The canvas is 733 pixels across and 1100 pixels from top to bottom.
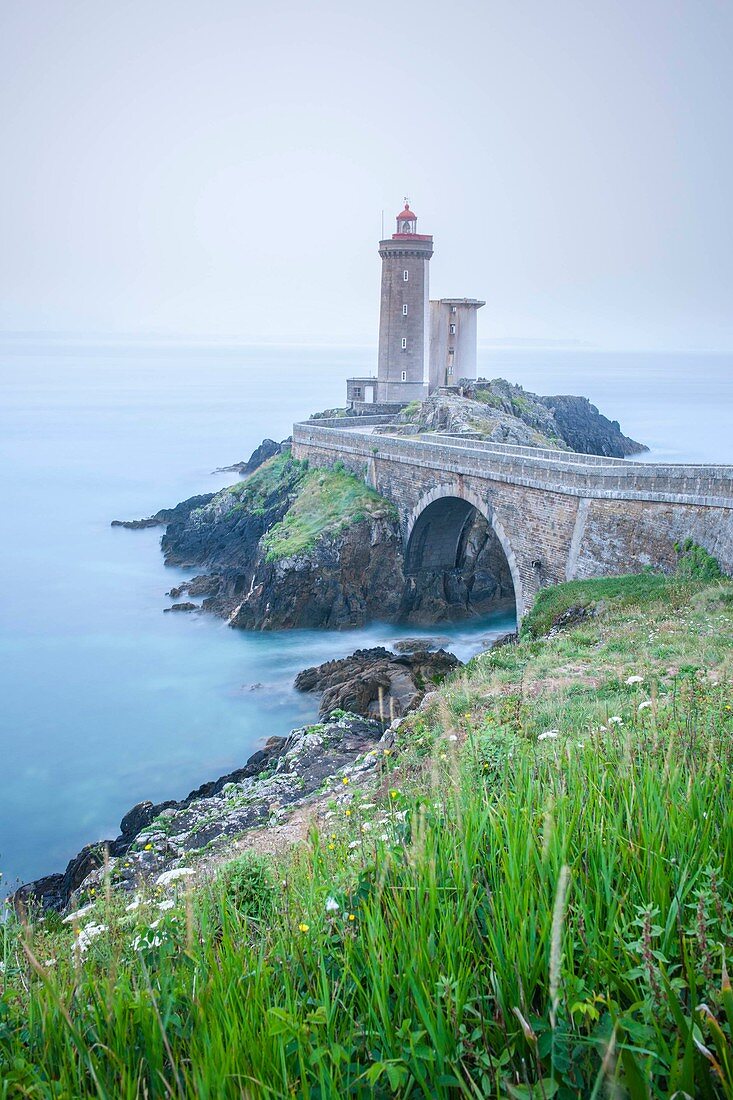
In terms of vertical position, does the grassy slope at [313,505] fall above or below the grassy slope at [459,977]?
below

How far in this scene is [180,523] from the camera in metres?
42.8

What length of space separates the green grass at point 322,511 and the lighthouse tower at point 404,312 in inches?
560

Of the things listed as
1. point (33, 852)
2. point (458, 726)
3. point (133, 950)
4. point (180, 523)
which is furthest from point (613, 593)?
point (180, 523)

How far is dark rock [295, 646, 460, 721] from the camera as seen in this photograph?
1728cm

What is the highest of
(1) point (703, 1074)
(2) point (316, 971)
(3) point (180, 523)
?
(1) point (703, 1074)

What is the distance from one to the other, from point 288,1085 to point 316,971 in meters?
0.67

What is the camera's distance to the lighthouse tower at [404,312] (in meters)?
44.6

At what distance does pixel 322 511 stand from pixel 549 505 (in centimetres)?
1167

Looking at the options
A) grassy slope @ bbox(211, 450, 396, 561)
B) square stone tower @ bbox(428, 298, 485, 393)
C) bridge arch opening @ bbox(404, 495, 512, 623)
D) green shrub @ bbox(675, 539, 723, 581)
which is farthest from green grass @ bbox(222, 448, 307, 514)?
green shrub @ bbox(675, 539, 723, 581)

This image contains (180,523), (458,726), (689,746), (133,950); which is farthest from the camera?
(180,523)

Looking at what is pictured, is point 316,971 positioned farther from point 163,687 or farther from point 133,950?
point 163,687

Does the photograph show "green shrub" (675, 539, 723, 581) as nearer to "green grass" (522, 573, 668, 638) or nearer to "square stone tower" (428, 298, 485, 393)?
"green grass" (522, 573, 668, 638)

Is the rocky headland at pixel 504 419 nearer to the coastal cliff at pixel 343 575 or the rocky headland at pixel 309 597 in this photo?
the rocky headland at pixel 309 597

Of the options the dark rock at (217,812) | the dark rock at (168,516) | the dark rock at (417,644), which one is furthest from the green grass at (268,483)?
the dark rock at (217,812)
